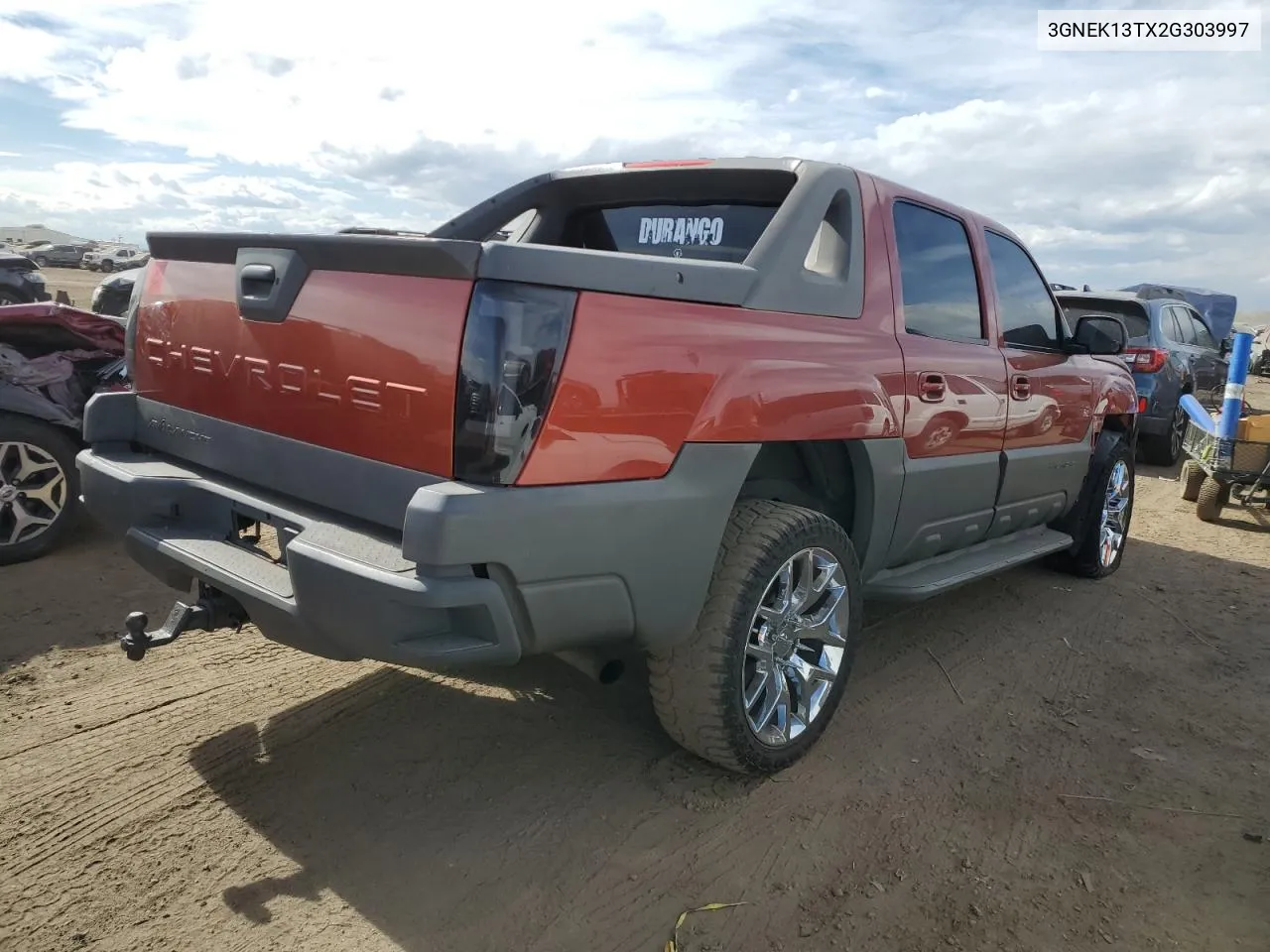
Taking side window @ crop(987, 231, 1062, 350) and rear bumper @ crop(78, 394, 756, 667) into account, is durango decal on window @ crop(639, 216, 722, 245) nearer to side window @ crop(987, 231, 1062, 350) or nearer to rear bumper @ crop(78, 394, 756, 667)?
rear bumper @ crop(78, 394, 756, 667)

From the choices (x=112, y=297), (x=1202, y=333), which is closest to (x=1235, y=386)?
(x=1202, y=333)

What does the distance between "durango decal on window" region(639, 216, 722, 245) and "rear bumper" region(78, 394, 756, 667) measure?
1157mm

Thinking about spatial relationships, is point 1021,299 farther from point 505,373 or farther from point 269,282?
point 269,282

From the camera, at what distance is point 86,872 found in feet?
7.89

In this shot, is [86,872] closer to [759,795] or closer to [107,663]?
[107,663]

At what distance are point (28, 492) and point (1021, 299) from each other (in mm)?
5218

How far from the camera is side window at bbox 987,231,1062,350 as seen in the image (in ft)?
13.9

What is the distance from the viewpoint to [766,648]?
2881 mm

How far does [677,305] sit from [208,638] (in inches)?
108

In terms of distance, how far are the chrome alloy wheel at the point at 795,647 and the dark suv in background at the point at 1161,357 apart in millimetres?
6491

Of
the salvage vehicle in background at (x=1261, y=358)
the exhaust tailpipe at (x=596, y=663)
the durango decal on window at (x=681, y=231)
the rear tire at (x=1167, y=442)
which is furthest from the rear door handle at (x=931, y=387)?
the salvage vehicle in background at (x=1261, y=358)

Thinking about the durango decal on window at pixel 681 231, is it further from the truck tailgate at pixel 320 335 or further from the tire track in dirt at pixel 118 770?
the tire track in dirt at pixel 118 770

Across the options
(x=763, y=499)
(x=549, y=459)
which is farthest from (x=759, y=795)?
(x=549, y=459)

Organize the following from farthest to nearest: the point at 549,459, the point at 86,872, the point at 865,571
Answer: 1. the point at 865,571
2. the point at 86,872
3. the point at 549,459
